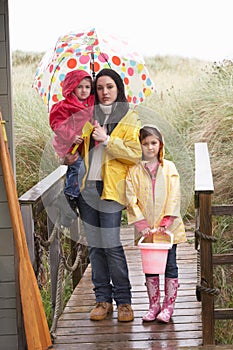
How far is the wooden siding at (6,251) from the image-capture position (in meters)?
3.98

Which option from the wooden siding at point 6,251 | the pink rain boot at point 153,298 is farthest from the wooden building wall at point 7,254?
the pink rain boot at point 153,298

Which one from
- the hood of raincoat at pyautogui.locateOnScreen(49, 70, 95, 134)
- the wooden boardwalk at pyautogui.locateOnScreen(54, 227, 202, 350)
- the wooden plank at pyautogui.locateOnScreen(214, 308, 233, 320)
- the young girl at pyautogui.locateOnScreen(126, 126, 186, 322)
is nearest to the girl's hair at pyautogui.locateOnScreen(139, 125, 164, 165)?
the young girl at pyautogui.locateOnScreen(126, 126, 186, 322)

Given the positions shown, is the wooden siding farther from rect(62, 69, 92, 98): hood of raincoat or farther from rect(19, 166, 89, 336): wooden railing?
rect(62, 69, 92, 98): hood of raincoat

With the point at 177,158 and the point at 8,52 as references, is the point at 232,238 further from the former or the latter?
the point at 8,52

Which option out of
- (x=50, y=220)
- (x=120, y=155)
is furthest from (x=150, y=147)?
(x=50, y=220)

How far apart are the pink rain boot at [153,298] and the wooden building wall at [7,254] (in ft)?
2.42

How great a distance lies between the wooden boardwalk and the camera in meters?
4.13

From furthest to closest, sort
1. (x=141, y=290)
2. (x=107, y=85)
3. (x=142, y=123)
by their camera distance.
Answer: (x=141, y=290)
(x=142, y=123)
(x=107, y=85)

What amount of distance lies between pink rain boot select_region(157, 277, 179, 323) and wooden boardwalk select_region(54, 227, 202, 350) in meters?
0.04

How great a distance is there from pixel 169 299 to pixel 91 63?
141cm

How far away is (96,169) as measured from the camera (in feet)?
13.9

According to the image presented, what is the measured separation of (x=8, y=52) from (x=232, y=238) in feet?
10.2

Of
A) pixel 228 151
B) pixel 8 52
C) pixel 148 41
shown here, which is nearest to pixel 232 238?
pixel 228 151

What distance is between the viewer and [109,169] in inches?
165
